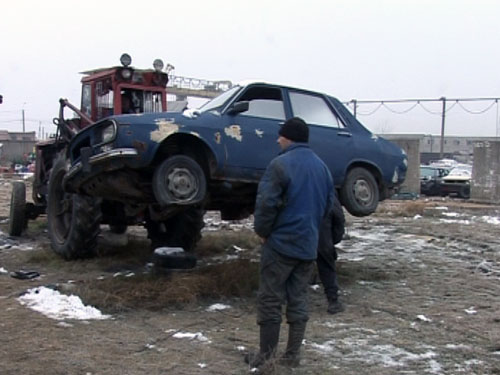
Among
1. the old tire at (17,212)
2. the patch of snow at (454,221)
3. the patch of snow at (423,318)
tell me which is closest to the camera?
the patch of snow at (423,318)

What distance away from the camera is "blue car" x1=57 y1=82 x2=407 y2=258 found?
20.1 feet

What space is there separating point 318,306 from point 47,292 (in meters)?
2.64

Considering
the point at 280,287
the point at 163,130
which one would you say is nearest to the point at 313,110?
the point at 163,130

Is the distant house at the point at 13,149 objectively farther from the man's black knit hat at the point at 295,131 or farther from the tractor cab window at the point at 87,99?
the man's black knit hat at the point at 295,131

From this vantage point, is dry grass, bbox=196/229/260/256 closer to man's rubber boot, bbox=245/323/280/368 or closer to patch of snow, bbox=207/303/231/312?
patch of snow, bbox=207/303/231/312

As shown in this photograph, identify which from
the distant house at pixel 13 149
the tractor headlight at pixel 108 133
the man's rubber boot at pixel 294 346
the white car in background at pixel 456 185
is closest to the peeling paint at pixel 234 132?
the tractor headlight at pixel 108 133

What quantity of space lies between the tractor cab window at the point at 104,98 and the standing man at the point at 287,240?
540 centimetres

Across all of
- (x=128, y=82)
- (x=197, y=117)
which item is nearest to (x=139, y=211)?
(x=197, y=117)

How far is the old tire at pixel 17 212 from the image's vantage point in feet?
32.9

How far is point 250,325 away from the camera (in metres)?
5.30

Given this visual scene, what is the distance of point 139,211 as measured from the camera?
748cm

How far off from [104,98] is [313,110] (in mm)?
3459

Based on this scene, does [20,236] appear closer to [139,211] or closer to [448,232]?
[139,211]

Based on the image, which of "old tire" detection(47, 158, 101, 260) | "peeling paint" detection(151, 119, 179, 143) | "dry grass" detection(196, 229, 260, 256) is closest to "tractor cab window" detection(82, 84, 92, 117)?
"old tire" detection(47, 158, 101, 260)
